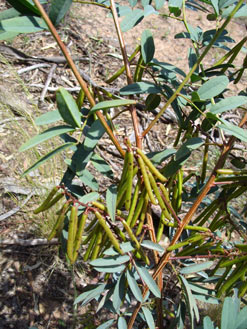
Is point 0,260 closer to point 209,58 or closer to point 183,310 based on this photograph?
point 183,310

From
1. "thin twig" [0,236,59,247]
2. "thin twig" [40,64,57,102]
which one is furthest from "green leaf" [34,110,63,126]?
"thin twig" [40,64,57,102]

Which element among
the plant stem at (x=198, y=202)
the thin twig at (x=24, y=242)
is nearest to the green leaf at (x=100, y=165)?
the plant stem at (x=198, y=202)

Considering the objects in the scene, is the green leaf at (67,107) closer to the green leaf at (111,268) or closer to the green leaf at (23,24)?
the green leaf at (23,24)

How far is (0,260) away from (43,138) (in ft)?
3.42

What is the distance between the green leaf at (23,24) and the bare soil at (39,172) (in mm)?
226

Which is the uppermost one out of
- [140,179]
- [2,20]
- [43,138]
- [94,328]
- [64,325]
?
[2,20]

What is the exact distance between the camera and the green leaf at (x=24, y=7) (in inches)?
18.6

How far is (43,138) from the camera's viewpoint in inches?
19.5

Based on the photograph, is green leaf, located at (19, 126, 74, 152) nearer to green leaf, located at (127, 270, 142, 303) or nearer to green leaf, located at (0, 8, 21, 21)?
green leaf, located at (0, 8, 21, 21)

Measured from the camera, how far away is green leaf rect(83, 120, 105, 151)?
A: 22.2 inches

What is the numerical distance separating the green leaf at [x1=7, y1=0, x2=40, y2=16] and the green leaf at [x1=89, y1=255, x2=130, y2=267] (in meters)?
0.42

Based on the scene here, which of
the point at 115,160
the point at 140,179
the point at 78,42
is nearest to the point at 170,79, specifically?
the point at 140,179

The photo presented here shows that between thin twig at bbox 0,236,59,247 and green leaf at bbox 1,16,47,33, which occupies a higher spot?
green leaf at bbox 1,16,47,33

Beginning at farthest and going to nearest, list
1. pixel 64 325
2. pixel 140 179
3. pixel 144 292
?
pixel 64 325 < pixel 144 292 < pixel 140 179
